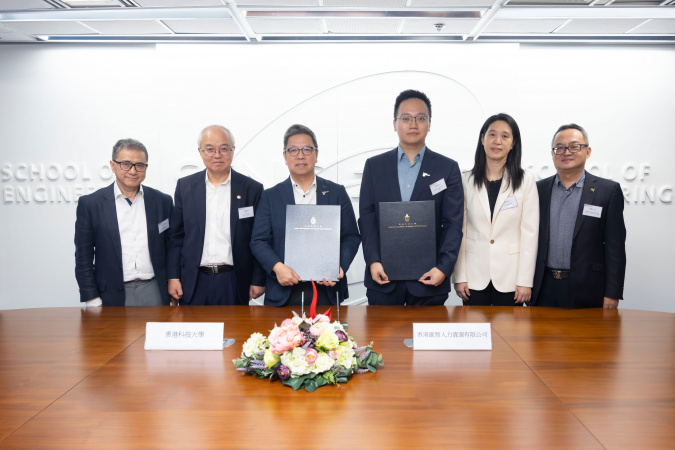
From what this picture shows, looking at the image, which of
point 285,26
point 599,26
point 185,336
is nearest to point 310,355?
point 185,336

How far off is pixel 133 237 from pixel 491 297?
2.33 m

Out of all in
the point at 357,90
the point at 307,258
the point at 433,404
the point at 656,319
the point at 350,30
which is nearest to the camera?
the point at 433,404

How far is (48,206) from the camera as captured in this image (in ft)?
16.9

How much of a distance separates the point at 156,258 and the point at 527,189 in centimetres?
240

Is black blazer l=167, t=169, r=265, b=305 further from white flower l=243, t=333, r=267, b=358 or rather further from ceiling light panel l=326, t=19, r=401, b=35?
ceiling light panel l=326, t=19, r=401, b=35

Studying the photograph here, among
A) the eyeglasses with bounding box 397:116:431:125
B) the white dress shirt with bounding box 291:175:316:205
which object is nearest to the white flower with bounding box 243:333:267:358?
the white dress shirt with bounding box 291:175:316:205

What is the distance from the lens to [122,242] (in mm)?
3236

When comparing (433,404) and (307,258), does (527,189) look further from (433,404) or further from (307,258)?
(433,404)

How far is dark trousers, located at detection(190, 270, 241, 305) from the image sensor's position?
325cm

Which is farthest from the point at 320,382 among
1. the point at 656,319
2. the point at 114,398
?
the point at 656,319

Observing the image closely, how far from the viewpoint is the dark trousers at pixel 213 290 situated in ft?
10.7

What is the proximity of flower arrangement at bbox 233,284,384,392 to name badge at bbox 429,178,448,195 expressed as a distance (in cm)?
153

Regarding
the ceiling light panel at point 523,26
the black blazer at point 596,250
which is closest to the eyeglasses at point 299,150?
the black blazer at point 596,250

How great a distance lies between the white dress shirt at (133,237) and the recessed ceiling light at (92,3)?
1657 mm
